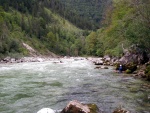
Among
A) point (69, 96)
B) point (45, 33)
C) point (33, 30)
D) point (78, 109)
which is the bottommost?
point (69, 96)

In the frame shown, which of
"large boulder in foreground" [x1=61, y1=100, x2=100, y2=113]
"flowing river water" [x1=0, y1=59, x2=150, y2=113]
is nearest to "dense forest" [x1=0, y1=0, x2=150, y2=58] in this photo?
"flowing river water" [x1=0, y1=59, x2=150, y2=113]

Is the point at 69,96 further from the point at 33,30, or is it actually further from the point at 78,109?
the point at 33,30

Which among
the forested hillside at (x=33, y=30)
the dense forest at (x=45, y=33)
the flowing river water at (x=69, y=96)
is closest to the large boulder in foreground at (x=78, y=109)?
the flowing river water at (x=69, y=96)

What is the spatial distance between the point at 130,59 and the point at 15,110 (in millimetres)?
26270

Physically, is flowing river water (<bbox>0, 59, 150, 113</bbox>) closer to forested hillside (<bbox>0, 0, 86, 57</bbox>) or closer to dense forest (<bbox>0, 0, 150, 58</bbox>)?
dense forest (<bbox>0, 0, 150, 58</bbox>)

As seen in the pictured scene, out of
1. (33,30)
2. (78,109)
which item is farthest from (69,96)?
(33,30)

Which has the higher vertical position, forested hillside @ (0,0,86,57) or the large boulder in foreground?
forested hillside @ (0,0,86,57)

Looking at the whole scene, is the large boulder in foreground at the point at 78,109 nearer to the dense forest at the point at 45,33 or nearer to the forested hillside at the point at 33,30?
the dense forest at the point at 45,33

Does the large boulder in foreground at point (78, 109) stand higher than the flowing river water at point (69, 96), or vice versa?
the large boulder in foreground at point (78, 109)

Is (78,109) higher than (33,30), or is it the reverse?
(33,30)

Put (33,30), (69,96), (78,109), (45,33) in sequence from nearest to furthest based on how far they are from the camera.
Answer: (78,109), (69,96), (33,30), (45,33)

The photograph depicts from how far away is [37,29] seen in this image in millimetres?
119375

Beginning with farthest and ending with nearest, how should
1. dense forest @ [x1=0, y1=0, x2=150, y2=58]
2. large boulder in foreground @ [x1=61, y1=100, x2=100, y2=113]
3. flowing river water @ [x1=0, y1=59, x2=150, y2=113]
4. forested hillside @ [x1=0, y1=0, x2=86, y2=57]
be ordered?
1. forested hillside @ [x1=0, y1=0, x2=86, y2=57]
2. dense forest @ [x1=0, y1=0, x2=150, y2=58]
3. flowing river water @ [x1=0, y1=59, x2=150, y2=113]
4. large boulder in foreground @ [x1=61, y1=100, x2=100, y2=113]

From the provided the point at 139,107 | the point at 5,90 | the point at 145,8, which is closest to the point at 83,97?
the point at 139,107
